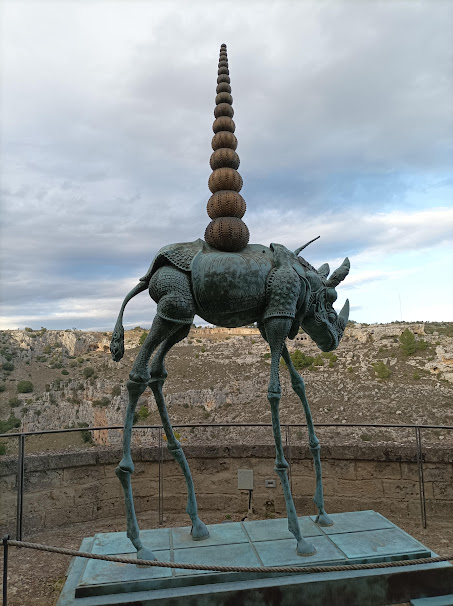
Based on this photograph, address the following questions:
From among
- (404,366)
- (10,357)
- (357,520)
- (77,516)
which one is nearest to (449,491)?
(357,520)

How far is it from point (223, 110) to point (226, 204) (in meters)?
1.10

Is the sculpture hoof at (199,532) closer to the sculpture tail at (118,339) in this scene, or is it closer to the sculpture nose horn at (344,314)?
the sculpture tail at (118,339)

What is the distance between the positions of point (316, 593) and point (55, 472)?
4.47m

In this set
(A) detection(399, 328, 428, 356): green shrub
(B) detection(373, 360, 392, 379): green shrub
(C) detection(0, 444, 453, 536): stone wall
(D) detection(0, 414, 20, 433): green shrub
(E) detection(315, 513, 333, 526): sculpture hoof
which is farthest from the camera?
(A) detection(399, 328, 428, 356): green shrub

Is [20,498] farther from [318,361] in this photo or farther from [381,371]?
[318,361]

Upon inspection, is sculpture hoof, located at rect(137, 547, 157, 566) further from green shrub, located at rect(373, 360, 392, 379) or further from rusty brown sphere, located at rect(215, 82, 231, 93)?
green shrub, located at rect(373, 360, 392, 379)

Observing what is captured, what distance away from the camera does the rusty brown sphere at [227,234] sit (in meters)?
4.14

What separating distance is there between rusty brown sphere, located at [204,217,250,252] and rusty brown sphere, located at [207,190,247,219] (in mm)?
63

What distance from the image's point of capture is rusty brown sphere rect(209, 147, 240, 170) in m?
4.31

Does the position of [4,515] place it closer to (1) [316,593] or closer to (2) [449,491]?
(1) [316,593]

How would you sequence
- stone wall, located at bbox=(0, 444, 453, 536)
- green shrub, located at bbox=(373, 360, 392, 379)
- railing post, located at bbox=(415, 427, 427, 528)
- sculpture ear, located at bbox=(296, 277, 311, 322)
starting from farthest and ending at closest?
green shrub, located at bbox=(373, 360, 392, 379)
stone wall, located at bbox=(0, 444, 453, 536)
railing post, located at bbox=(415, 427, 427, 528)
sculpture ear, located at bbox=(296, 277, 311, 322)

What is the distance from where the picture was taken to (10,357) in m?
43.8

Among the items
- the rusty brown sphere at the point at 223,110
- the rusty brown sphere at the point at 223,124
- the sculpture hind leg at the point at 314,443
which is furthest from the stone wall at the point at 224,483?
the rusty brown sphere at the point at 223,110

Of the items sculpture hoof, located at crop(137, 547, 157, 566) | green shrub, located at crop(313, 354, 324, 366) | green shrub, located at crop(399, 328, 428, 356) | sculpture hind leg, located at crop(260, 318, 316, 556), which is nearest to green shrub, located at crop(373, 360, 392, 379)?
green shrub, located at crop(399, 328, 428, 356)
